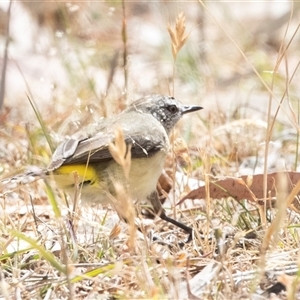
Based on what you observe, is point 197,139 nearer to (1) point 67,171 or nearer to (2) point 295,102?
(2) point 295,102

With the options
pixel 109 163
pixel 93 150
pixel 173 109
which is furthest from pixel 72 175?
pixel 173 109

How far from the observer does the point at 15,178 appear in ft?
13.8

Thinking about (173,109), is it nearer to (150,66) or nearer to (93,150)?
(93,150)

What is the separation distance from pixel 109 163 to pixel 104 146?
187mm

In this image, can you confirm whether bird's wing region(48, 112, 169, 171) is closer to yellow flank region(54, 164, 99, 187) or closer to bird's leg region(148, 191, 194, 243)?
yellow flank region(54, 164, 99, 187)

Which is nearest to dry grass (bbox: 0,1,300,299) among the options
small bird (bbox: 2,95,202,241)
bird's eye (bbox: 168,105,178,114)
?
small bird (bbox: 2,95,202,241)

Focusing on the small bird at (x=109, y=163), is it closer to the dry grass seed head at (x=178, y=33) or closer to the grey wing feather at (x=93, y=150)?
the grey wing feather at (x=93, y=150)

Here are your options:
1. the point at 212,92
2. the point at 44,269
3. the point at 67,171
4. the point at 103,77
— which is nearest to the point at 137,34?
the point at 103,77

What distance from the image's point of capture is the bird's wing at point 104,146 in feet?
14.3

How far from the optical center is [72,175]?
4250 millimetres

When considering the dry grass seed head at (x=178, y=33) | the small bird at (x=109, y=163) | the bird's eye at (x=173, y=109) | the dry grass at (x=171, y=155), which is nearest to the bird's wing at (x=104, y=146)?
the small bird at (x=109, y=163)

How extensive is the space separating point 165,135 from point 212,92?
204 cm

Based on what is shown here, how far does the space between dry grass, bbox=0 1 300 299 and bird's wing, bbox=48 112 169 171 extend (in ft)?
0.50

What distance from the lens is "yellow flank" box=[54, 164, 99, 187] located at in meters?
4.33
